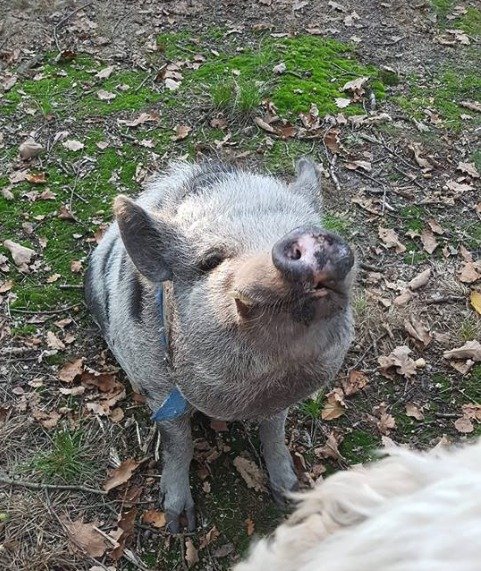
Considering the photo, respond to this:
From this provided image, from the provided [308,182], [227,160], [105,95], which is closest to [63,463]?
[308,182]

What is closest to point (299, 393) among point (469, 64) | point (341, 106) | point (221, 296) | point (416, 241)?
point (221, 296)

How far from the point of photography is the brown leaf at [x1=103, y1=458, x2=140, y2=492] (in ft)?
13.5

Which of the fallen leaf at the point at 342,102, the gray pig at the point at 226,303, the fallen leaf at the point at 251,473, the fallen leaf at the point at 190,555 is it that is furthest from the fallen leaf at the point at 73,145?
the fallen leaf at the point at 190,555

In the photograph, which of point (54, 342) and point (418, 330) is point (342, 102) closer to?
point (418, 330)

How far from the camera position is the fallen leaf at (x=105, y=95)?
664 centimetres

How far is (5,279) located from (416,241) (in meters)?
3.22

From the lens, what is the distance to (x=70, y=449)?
420 centimetres

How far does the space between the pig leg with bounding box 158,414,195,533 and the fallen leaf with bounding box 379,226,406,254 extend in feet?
8.11

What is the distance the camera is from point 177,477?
154 inches

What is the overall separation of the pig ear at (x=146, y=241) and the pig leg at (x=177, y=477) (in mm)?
1009

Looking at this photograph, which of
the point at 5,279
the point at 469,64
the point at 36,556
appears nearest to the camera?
the point at 36,556

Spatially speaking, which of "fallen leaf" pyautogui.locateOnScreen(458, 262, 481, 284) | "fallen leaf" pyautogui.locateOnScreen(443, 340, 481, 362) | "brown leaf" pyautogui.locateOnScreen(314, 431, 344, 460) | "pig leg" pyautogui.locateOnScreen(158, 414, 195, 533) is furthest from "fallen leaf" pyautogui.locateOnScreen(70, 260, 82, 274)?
"fallen leaf" pyautogui.locateOnScreen(458, 262, 481, 284)

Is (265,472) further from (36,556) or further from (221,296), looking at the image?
(221,296)

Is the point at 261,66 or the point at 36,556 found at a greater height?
the point at 261,66
